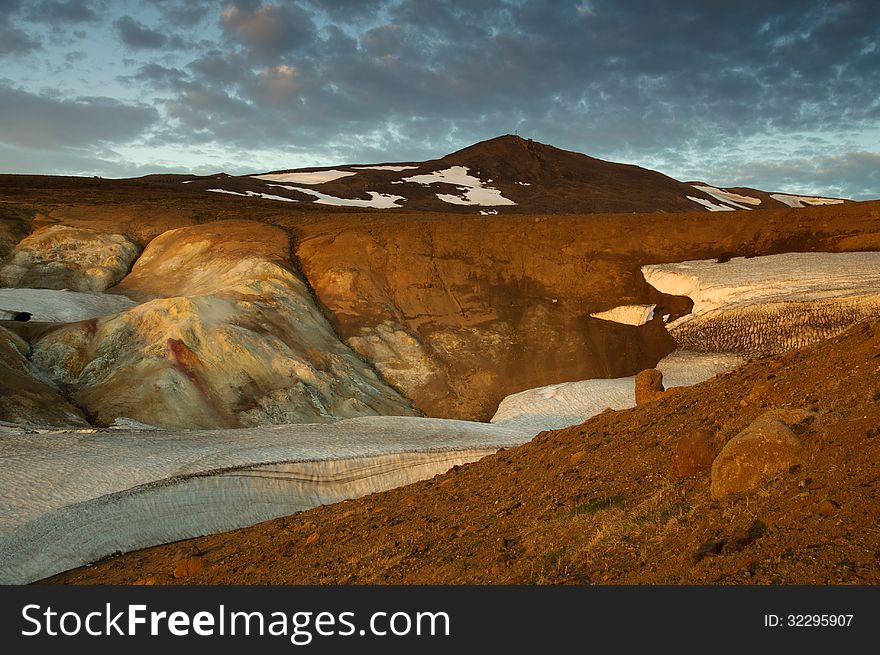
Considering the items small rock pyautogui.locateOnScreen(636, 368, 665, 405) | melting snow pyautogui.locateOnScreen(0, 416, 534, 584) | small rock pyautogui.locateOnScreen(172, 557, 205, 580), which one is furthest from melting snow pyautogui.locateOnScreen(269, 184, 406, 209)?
small rock pyautogui.locateOnScreen(172, 557, 205, 580)

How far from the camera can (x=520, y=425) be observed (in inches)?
984

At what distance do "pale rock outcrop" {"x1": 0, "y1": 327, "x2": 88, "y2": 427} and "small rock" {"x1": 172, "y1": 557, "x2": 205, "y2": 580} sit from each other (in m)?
12.0

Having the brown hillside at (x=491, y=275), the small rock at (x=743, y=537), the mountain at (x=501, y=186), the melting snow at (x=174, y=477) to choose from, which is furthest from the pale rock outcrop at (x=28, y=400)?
the mountain at (x=501, y=186)

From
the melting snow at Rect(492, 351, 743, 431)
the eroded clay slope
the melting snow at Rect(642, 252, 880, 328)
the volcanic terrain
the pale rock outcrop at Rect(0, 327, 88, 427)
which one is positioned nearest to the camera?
the volcanic terrain

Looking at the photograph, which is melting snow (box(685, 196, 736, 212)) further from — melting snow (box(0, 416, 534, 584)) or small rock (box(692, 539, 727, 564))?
small rock (box(692, 539, 727, 564))

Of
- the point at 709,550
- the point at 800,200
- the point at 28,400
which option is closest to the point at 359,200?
the point at 28,400

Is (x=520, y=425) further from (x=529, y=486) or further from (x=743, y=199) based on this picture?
(x=743, y=199)

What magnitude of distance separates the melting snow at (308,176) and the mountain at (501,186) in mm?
97

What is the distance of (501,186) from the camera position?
79.4 meters

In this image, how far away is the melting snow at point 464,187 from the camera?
7138cm

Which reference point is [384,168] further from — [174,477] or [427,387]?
[174,477]

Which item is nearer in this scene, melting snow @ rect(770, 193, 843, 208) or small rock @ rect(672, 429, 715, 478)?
small rock @ rect(672, 429, 715, 478)

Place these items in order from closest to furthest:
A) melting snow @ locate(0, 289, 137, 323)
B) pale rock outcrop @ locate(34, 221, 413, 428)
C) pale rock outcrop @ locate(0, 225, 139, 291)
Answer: pale rock outcrop @ locate(34, 221, 413, 428), melting snow @ locate(0, 289, 137, 323), pale rock outcrop @ locate(0, 225, 139, 291)

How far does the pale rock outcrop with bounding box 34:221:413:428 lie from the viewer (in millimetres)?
24031
